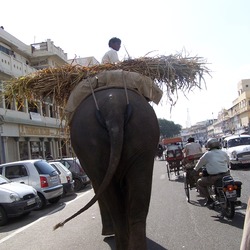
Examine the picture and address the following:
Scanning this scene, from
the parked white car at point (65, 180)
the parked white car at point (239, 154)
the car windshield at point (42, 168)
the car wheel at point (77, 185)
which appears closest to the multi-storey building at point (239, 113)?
the parked white car at point (239, 154)

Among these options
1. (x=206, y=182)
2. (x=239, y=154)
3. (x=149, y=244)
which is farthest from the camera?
(x=239, y=154)

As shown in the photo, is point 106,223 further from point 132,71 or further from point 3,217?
point 3,217

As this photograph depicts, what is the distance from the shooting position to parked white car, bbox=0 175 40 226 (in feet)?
34.0

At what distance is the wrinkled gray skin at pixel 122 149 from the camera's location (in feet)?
10.8

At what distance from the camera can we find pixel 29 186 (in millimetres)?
11961

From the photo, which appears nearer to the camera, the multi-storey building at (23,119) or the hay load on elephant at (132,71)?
the hay load on elephant at (132,71)

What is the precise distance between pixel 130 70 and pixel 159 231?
3.78 metres

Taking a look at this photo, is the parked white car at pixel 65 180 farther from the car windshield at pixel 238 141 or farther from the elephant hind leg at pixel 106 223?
the car windshield at pixel 238 141

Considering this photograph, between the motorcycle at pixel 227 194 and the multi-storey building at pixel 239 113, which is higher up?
the multi-storey building at pixel 239 113

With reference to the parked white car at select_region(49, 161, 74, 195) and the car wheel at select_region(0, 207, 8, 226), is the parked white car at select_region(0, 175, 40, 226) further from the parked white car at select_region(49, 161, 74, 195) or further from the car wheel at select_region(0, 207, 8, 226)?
the parked white car at select_region(49, 161, 74, 195)

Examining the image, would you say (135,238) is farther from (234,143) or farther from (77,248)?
(234,143)

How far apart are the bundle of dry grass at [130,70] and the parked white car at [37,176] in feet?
29.7

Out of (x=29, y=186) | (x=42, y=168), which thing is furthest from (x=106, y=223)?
(x=42, y=168)

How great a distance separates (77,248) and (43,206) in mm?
6895
